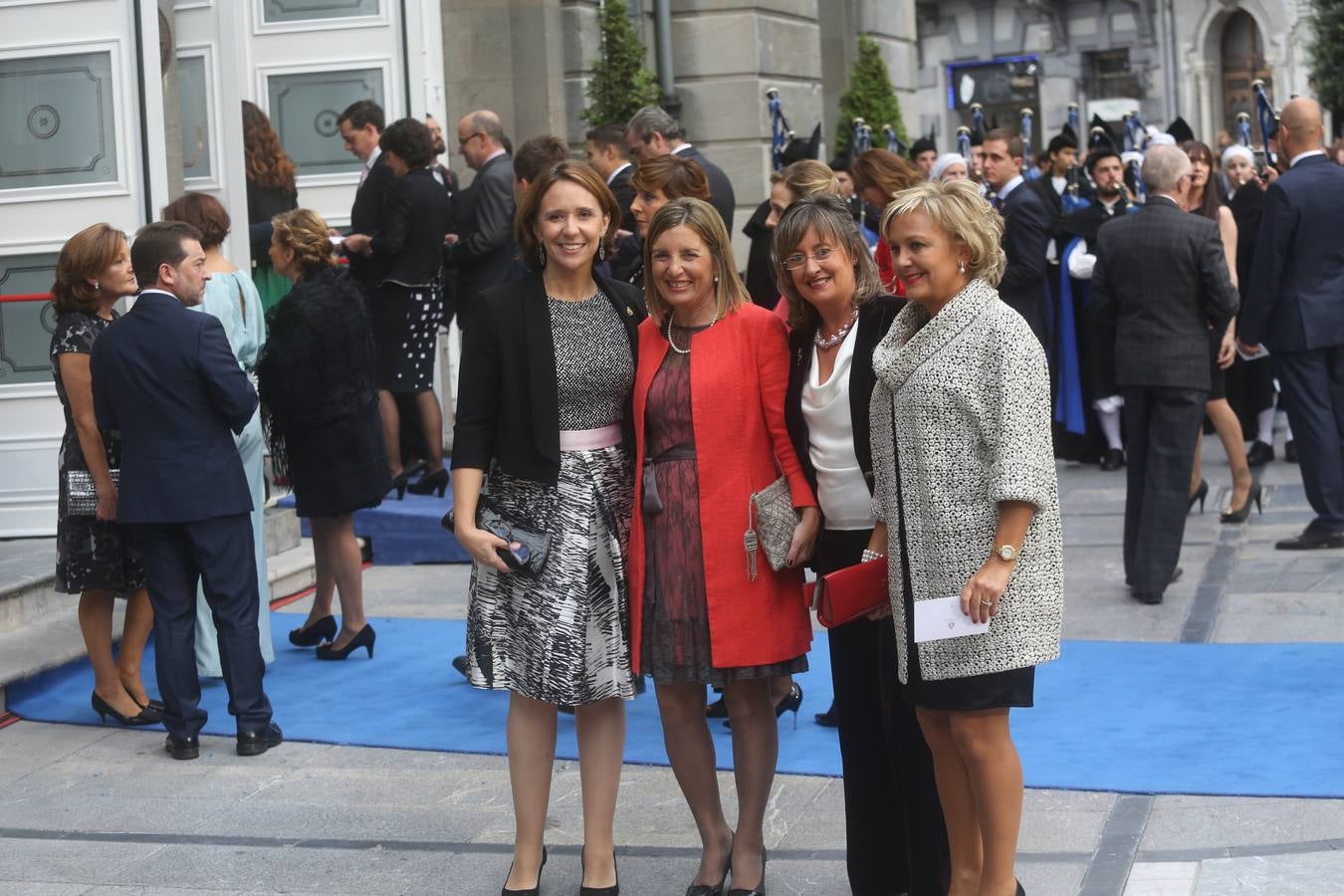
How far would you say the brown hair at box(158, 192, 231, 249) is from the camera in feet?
23.1

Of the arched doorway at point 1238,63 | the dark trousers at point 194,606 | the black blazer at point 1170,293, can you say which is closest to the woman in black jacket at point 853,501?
the dark trousers at point 194,606

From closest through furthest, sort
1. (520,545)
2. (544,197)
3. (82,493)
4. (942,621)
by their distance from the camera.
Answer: (942,621)
(520,545)
(544,197)
(82,493)

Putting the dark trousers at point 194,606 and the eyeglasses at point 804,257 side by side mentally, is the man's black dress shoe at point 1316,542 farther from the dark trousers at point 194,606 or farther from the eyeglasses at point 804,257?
the eyeglasses at point 804,257

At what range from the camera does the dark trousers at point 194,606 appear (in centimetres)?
629

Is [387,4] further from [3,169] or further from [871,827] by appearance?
[871,827]

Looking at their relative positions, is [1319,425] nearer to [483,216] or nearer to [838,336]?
[483,216]

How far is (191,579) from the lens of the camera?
640 cm

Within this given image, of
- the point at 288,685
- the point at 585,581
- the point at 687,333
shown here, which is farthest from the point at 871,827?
the point at 288,685

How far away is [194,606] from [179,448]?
59cm

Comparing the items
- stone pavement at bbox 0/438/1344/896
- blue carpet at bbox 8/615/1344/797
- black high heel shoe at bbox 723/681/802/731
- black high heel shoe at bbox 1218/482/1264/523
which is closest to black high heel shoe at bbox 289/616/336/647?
blue carpet at bbox 8/615/1344/797

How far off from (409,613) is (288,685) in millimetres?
1274

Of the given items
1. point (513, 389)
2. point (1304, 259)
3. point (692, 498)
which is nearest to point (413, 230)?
point (1304, 259)

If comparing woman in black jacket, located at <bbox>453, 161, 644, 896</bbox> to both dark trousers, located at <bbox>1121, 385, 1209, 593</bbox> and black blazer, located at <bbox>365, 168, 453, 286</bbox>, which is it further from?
black blazer, located at <bbox>365, 168, 453, 286</bbox>

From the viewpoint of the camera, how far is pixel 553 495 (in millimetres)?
4719
